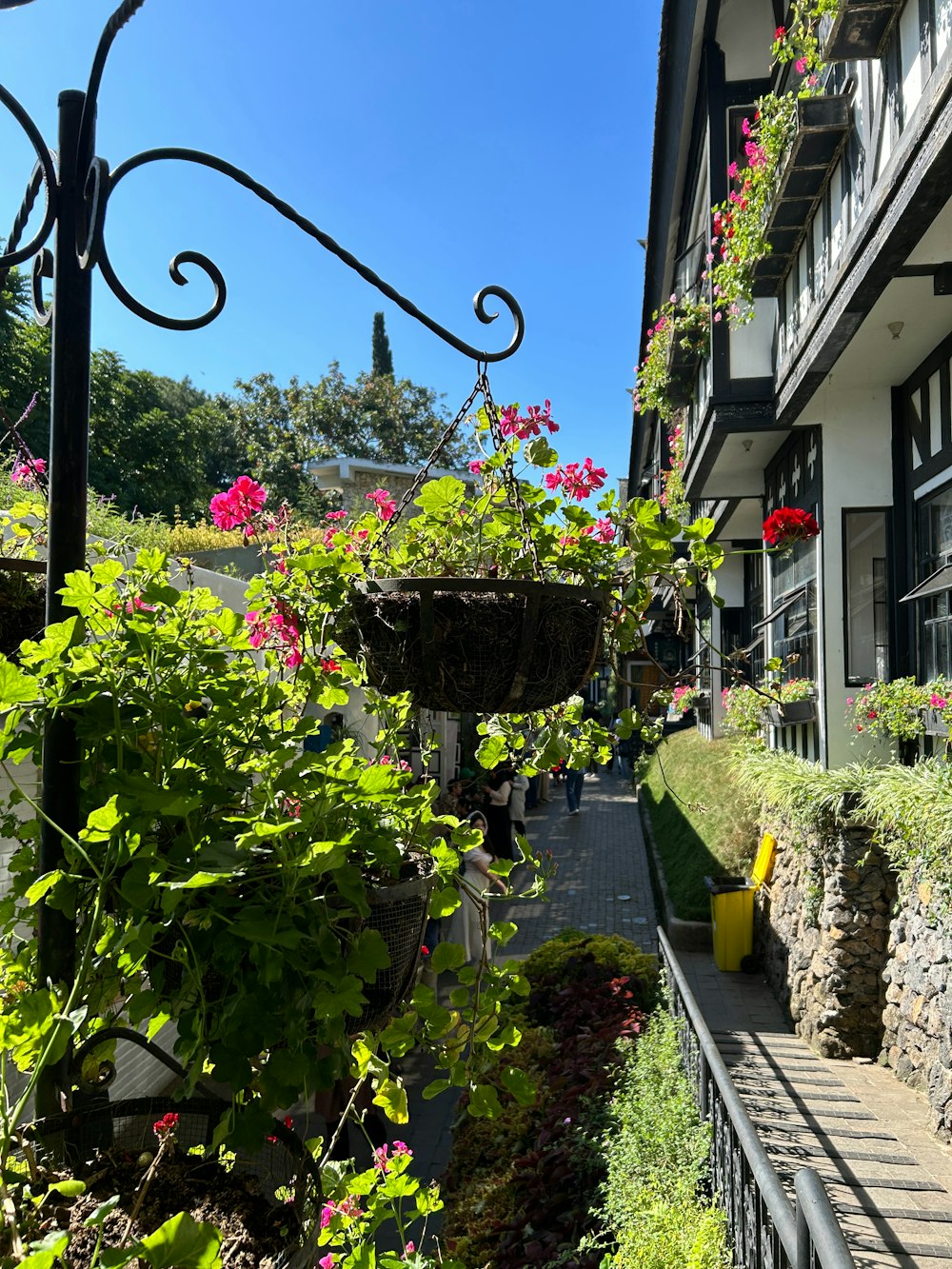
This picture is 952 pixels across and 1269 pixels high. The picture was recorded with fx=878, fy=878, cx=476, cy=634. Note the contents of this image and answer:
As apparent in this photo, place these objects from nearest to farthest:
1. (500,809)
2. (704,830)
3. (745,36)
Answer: (745,36) < (704,830) < (500,809)

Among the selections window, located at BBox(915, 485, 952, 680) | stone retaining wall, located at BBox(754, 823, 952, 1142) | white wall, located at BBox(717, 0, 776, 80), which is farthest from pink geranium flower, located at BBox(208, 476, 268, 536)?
white wall, located at BBox(717, 0, 776, 80)

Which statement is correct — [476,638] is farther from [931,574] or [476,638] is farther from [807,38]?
[931,574]

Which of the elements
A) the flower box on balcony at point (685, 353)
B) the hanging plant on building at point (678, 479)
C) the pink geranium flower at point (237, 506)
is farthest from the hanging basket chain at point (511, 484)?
the hanging plant on building at point (678, 479)

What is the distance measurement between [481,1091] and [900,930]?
5.07 meters

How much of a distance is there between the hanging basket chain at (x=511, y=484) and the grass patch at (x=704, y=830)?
567cm

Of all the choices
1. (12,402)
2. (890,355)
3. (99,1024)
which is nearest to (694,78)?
(890,355)

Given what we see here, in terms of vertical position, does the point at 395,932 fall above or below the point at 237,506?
below

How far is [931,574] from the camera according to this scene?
6.16 m

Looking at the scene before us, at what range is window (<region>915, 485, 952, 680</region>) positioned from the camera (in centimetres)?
587

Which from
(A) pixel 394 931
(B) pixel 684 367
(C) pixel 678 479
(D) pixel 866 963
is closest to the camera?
(A) pixel 394 931

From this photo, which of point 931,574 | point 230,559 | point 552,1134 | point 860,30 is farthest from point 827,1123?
point 230,559

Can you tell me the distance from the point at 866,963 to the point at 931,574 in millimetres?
2723

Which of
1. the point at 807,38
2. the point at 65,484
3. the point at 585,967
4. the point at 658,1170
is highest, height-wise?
the point at 807,38

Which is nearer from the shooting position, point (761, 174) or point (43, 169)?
point (43, 169)
